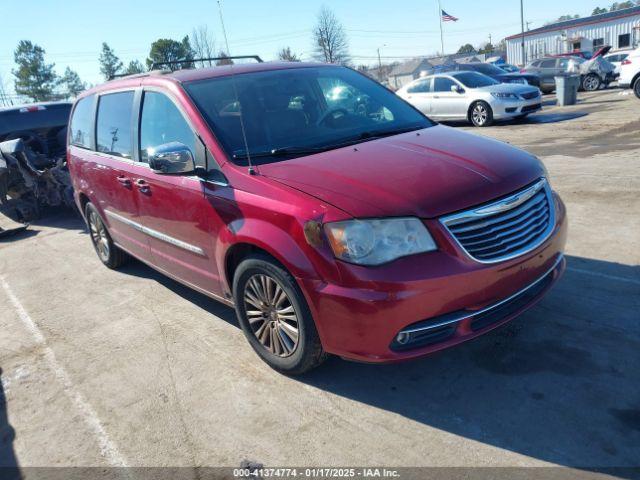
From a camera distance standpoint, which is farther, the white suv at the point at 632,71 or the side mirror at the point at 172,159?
the white suv at the point at 632,71

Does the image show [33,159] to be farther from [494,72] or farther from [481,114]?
[494,72]

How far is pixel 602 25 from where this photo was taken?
48.7 meters

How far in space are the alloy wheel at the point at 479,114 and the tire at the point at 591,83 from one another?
1000 centimetres

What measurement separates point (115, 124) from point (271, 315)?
2693 mm

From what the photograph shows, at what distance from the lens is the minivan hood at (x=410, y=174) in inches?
110

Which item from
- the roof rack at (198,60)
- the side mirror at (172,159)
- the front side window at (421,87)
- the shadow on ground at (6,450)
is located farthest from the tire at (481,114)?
the shadow on ground at (6,450)

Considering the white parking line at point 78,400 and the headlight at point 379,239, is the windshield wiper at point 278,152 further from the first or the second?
the white parking line at point 78,400

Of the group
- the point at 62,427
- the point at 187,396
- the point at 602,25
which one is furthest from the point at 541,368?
the point at 602,25

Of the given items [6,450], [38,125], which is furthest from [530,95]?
[6,450]

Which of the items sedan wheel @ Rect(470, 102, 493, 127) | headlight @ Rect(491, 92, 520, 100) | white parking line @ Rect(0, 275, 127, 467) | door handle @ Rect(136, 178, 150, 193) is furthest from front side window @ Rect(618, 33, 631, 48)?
white parking line @ Rect(0, 275, 127, 467)

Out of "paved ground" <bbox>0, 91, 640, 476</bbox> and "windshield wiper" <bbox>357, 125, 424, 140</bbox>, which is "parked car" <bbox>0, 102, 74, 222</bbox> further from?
"windshield wiper" <bbox>357, 125, 424, 140</bbox>

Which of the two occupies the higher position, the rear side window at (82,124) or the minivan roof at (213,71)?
the minivan roof at (213,71)

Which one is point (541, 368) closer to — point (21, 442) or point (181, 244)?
point (181, 244)

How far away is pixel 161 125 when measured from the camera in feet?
13.4
